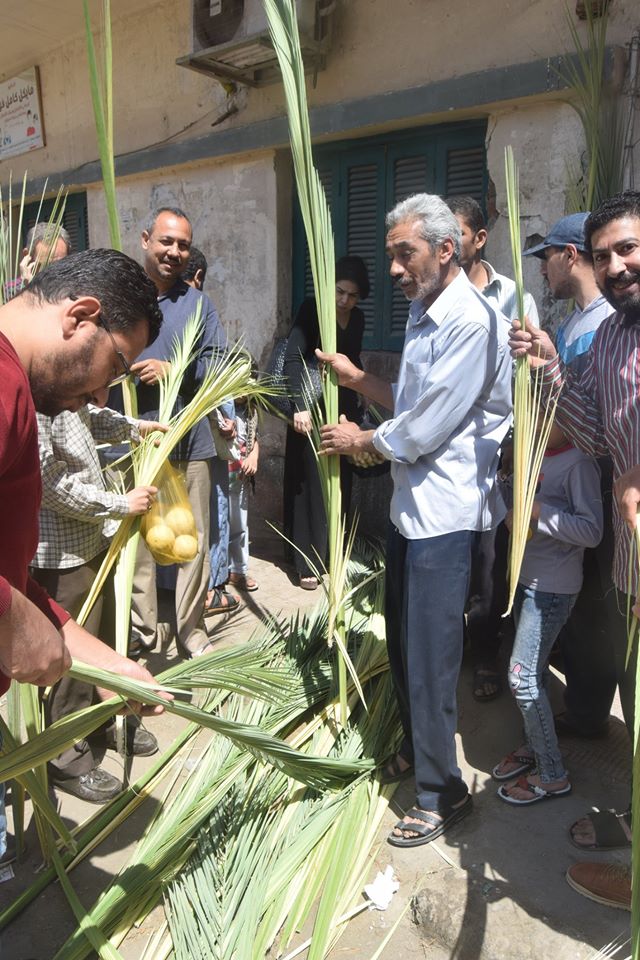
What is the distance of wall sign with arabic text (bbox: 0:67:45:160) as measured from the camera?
7.32 m

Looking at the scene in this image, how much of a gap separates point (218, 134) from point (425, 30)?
1.76 m

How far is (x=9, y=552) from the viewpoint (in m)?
1.39

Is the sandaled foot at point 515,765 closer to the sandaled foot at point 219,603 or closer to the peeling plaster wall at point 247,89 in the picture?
the sandaled foot at point 219,603

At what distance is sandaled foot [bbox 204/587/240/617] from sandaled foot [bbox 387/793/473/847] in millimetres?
2015

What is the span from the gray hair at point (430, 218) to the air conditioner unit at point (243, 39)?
304cm

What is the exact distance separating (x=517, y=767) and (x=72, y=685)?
153 centimetres

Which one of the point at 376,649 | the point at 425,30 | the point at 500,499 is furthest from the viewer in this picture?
the point at 425,30

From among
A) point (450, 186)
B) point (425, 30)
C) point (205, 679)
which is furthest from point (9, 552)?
point (425, 30)

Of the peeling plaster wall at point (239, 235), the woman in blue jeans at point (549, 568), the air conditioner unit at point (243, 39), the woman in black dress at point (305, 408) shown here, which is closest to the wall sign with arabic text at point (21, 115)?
the peeling plaster wall at point (239, 235)

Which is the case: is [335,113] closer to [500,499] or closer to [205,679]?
[500,499]

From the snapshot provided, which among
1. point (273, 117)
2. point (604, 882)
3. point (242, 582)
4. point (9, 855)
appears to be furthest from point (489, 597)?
point (273, 117)

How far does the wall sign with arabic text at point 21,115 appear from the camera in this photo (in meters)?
7.32

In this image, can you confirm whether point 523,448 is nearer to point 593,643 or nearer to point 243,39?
point 593,643

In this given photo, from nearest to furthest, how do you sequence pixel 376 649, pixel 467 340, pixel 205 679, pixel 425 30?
1. pixel 205 679
2. pixel 467 340
3. pixel 376 649
4. pixel 425 30
